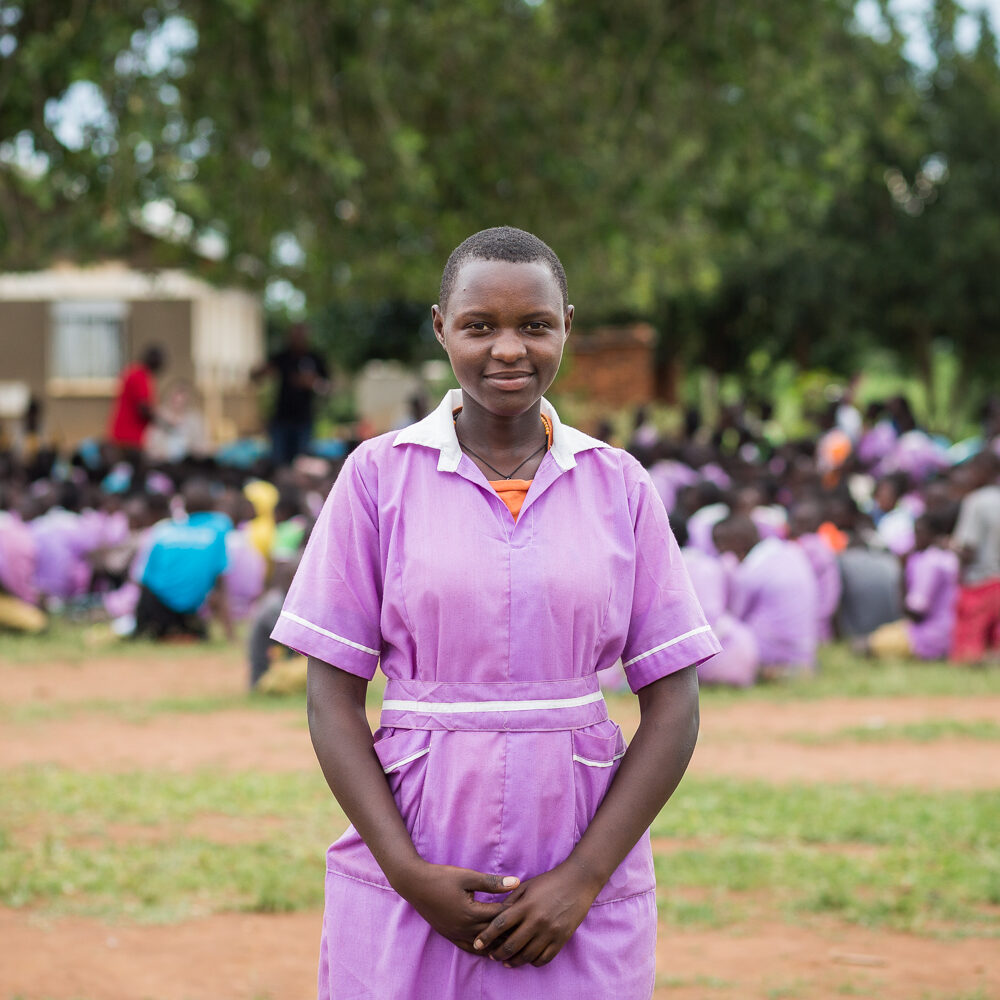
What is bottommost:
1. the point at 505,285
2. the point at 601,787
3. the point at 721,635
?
the point at 721,635

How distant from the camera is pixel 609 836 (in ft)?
6.98

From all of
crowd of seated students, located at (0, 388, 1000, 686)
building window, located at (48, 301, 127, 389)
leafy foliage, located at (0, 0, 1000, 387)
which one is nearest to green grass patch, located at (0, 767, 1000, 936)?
crowd of seated students, located at (0, 388, 1000, 686)

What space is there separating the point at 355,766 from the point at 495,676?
0.24 m

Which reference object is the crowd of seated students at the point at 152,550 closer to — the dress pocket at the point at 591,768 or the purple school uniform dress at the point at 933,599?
the purple school uniform dress at the point at 933,599

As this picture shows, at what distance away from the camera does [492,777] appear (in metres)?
2.11

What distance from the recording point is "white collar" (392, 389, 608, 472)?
2.22 meters

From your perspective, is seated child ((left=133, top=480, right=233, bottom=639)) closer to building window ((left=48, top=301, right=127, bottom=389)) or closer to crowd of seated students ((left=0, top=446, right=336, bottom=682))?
crowd of seated students ((left=0, top=446, right=336, bottom=682))

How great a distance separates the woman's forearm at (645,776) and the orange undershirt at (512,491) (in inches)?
13.3

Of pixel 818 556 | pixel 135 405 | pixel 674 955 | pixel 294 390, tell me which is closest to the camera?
pixel 674 955

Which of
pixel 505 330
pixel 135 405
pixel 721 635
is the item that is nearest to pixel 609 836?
pixel 505 330

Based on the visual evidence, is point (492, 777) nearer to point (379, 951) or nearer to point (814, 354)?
point (379, 951)

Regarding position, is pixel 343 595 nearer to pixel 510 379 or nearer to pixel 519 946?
pixel 510 379

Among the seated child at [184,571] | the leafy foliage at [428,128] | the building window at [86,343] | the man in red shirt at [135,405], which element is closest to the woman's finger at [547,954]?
the seated child at [184,571]

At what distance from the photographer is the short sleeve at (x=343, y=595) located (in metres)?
2.16
